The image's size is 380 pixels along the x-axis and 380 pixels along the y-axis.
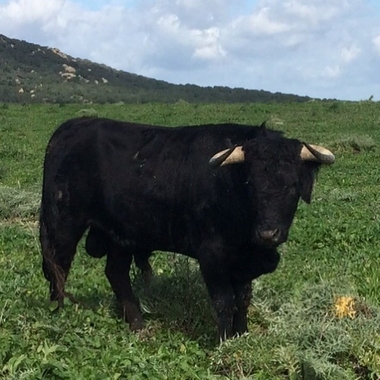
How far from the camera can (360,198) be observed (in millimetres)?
12742

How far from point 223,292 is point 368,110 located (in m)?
25.9

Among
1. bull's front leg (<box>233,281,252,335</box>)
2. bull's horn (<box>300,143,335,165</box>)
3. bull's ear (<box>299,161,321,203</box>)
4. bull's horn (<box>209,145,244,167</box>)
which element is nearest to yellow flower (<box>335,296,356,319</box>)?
bull's front leg (<box>233,281,252,335</box>)

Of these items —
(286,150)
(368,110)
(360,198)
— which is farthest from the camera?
(368,110)

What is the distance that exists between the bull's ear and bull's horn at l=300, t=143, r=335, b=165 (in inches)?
2.6

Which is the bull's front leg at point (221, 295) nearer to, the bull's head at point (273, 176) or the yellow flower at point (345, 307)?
the bull's head at point (273, 176)

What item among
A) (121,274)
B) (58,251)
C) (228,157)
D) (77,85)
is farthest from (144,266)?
(77,85)

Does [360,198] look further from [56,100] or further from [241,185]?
[56,100]

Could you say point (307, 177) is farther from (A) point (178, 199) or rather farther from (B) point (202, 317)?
(B) point (202, 317)

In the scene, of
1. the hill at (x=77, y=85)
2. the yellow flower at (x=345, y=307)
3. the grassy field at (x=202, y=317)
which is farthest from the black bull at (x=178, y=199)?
the hill at (x=77, y=85)

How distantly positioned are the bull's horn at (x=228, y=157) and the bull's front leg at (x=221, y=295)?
2.71ft

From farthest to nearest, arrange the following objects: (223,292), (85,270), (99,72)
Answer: (99,72) → (85,270) → (223,292)

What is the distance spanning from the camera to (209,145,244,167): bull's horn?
6.07 metres

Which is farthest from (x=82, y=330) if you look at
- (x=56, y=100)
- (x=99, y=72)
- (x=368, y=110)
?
(x=99, y=72)

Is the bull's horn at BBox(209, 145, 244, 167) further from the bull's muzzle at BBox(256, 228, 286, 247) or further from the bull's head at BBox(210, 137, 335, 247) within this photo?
the bull's muzzle at BBox(256, 228, 286, 247)
